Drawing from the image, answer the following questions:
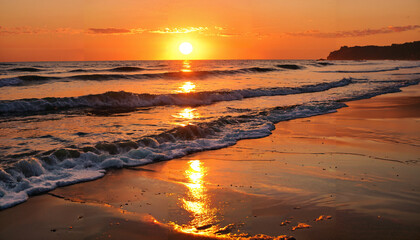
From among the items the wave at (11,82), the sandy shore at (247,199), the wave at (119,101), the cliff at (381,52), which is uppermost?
the cliff at (381,52)

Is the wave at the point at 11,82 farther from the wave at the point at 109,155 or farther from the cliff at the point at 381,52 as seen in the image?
the cliff at the point at 381,52

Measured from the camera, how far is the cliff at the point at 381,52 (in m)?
143

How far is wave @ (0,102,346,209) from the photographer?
540 cm

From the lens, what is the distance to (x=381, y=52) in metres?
164

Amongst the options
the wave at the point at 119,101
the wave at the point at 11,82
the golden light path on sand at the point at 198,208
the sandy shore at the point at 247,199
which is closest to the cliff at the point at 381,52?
the wave at the point at 119,101

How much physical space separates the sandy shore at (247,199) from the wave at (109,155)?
0.90 ft

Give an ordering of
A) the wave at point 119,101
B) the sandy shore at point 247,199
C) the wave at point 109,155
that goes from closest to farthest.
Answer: the sandy shore at point 247,199, the wave at point 109,155, the wave at point 119,101

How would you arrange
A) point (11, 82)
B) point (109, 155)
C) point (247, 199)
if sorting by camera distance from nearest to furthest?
point (247, 199) → point (109, 155) → point (11, 82)

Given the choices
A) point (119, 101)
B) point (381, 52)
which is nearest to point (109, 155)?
point (119, 101)

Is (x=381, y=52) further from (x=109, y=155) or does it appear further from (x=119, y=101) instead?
(x=109, y=155)

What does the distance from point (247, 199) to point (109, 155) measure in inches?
131

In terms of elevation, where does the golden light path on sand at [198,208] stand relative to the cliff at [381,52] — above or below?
below

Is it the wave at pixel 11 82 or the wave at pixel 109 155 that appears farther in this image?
the wave at pixel 11 82

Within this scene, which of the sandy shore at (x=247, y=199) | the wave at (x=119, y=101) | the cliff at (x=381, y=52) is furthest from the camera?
the cliff at (x=381, y=52)
